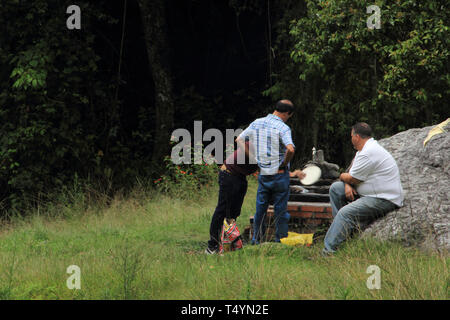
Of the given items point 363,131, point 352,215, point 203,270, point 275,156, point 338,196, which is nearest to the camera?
point 203,270


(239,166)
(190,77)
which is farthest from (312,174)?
(190,77)

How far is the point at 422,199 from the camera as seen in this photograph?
5754 millimetres

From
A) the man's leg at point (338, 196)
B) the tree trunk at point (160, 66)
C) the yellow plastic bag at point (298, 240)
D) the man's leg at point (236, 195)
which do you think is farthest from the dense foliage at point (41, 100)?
the man's leg at point (338, 196)

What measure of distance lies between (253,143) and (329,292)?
2544 mm

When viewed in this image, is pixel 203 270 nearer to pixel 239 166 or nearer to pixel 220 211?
pixel 220 211

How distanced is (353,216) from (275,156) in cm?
118

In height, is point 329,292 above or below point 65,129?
below

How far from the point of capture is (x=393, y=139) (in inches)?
283

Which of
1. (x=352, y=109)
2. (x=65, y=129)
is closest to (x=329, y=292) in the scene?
(x=352, y=109)

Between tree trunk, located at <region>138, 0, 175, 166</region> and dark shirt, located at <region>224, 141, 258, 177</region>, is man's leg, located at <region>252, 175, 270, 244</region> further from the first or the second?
tree trunk, located at <region>138, 0, 175, 166</region>

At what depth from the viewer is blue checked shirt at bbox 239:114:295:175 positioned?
6.27 m

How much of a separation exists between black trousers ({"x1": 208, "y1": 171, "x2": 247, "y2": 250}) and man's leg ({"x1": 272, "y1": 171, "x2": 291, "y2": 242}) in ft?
1.39

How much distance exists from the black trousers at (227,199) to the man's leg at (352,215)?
50.1 inches
